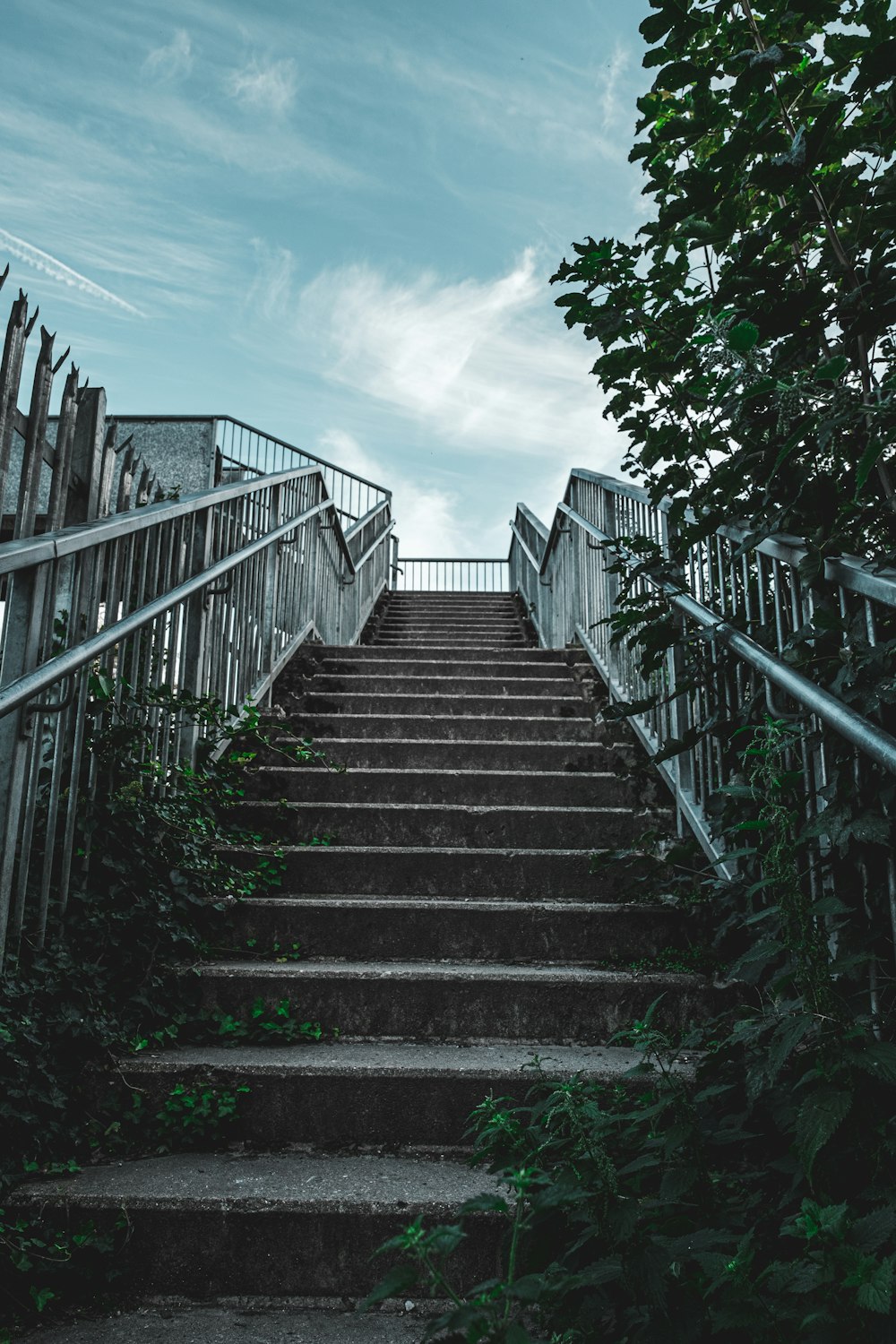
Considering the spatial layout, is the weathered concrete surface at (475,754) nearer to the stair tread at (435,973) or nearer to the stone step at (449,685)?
the stone step at (449,685)

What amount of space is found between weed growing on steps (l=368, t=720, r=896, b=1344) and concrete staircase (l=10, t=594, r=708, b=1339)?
259mm

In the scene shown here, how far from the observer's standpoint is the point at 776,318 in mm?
1713

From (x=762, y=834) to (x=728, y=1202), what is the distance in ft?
2.37

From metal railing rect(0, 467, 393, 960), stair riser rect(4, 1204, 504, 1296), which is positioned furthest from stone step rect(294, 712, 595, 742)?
stair riser rect(4, 1204, 504, 1296)

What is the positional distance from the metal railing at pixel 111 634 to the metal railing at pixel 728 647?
1535mm

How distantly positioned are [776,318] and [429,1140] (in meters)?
1.99

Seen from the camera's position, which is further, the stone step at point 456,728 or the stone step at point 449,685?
the stone step at point 449,685

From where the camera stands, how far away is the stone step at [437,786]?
11.7 feet

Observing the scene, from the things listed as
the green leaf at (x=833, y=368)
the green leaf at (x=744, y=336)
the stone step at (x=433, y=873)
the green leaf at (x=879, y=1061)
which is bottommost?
the green leaf at (x=879, y=1061)

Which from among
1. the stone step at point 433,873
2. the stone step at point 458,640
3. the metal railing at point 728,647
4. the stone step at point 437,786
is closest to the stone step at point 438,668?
the metal railing at point 728,647

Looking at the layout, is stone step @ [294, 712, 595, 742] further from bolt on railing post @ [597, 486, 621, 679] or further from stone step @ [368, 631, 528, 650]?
stone step @ [368, 631, 528, 650]

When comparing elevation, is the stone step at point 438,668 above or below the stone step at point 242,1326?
above

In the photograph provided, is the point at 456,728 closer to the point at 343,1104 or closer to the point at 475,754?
the point at 475,754

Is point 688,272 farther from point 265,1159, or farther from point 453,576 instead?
point 453,576
